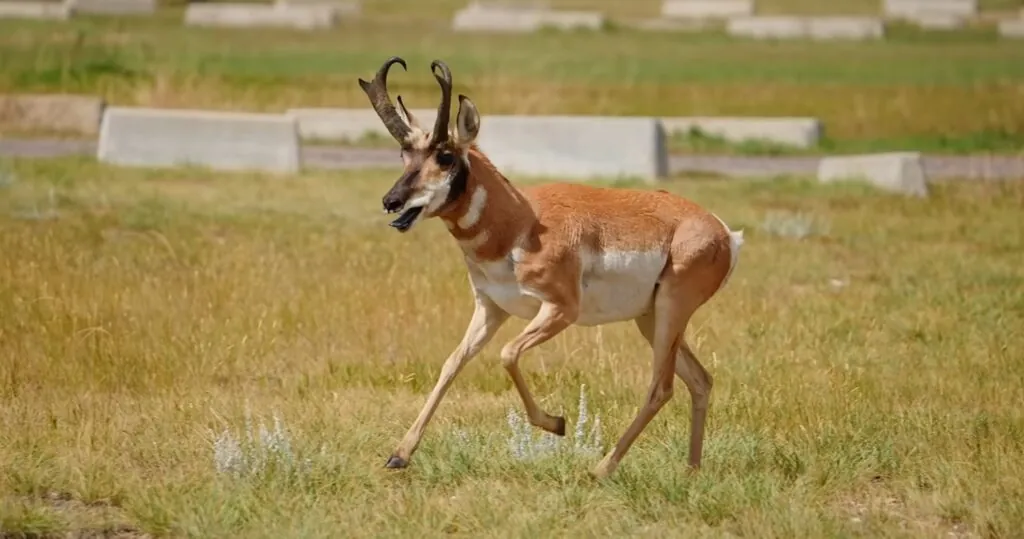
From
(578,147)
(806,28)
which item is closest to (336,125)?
(578,147)

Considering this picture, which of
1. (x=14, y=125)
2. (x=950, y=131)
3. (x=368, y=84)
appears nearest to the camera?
(x=368, y=84)

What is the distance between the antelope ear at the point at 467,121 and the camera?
28.1 ft

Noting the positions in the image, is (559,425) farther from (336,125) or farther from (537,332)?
(336,125)

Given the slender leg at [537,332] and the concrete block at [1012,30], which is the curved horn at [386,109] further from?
the concrete block at [1012,30]

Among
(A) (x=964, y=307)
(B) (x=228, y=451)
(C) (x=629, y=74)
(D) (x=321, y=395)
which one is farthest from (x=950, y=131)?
(B) (x=228, y=451)

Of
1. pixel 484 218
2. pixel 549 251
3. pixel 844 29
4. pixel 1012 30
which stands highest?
pixel 484 218

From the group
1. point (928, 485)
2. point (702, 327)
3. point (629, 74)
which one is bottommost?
point (629, 74)

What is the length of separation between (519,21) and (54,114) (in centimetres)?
2313

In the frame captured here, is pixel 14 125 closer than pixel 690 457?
No

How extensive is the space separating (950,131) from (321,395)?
76.5 feet

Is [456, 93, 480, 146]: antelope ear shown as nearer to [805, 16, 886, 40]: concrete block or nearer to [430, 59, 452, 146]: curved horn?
[430, 59, 452, 146]: curved horn

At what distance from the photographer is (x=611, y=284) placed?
903 cm

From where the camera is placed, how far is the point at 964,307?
1488cm

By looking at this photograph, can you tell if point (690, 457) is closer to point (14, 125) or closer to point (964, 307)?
point (964, 307)
